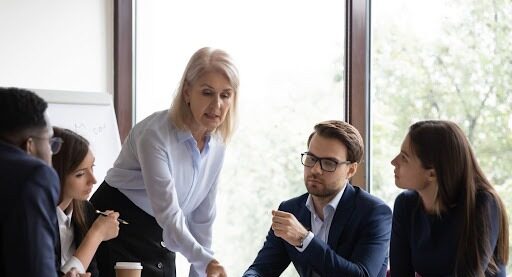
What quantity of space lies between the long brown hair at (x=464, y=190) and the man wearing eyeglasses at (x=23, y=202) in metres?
1.31

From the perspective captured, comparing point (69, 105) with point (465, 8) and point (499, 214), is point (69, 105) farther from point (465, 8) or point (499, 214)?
point (499, 214)

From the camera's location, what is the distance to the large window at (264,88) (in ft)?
12.9

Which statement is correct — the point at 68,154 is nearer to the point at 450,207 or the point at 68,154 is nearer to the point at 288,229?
the point at 288,229

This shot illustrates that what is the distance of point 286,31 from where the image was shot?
4055 mm

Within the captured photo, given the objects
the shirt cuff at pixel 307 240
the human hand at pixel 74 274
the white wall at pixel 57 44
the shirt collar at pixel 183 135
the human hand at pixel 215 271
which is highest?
the white wall at pixel 57 44

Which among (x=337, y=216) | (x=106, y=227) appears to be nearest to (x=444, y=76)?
(x=337, y=216)

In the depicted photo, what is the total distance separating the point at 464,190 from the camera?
8.32 feet

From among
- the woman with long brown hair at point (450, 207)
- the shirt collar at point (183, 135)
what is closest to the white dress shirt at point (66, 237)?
the shirt collar at point (183, 135)

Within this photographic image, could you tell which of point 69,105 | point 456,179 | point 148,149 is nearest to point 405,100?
point 456,179

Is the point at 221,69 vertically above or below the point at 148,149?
above

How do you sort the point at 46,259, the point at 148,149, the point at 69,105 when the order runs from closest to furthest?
the point at 46,259
the point at 148,149
the point at 69,105

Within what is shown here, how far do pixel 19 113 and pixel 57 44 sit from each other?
2831mm

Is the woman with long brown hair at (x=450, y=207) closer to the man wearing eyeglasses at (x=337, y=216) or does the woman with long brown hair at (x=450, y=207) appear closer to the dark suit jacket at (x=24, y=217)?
the man wearing eyeglasses at (x=337, y=216)

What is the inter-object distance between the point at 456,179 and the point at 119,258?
1.23 meters
